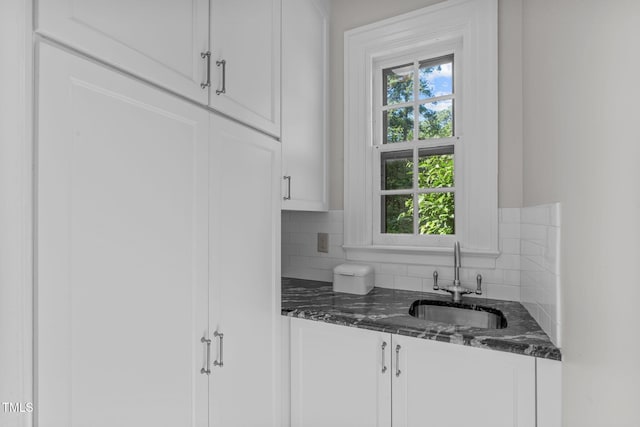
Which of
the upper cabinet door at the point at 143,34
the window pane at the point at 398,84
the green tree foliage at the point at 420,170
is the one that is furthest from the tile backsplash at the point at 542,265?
the upper cabinet door at the point at 143,34

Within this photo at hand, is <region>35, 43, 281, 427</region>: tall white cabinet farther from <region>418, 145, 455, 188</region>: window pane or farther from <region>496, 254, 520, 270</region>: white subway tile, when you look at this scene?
<region>496, 254, 520, 270</region>: white subway tile

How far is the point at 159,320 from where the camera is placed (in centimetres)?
98

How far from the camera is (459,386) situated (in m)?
1.29

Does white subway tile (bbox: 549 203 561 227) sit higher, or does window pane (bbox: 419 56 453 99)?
window pane (bbox: 419 56 453 99)

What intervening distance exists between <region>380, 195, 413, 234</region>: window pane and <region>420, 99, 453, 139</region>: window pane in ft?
1.29

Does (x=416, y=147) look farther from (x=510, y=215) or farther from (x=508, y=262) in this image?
(x=508, y=262)

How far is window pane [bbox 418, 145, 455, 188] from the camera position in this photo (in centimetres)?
197

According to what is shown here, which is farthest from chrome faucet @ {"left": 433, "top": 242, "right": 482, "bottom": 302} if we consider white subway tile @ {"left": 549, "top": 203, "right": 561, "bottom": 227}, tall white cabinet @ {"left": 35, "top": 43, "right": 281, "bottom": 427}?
tall white cabinet @ {"left": 35, "top": 43, "right": 281, "bottom": 427}

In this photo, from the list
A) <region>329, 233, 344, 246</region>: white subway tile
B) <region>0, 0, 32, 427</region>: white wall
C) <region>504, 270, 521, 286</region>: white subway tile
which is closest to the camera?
<region>0, 0, 32, 427</region>: white wall

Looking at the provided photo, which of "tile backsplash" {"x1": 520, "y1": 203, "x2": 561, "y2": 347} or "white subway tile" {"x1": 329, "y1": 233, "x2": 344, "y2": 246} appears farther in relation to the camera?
"white subway tile" {"x1": 329, "y1": 233, "x2": 344, "y2": 246}

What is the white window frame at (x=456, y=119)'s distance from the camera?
1816mm

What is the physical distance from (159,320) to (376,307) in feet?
3.27

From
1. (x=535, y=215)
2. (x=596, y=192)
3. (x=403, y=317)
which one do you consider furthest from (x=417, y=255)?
(x=596, y=192)

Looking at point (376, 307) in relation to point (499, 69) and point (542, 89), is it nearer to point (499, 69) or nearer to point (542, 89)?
point (542, 89)
